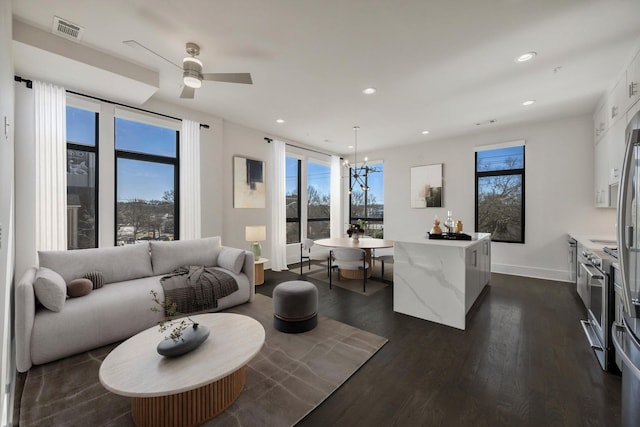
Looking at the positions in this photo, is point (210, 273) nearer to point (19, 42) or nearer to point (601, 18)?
point (19, 42)

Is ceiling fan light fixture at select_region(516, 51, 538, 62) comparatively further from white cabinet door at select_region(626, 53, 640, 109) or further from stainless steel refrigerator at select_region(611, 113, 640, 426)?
stainless steel refrigerator at select_region(611, 113, 640, 426)

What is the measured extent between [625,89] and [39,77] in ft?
21.0

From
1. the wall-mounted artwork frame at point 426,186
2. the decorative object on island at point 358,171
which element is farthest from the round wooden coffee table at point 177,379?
the wall-mounted artwork frame at point 426,186

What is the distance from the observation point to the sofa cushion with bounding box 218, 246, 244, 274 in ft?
11.6

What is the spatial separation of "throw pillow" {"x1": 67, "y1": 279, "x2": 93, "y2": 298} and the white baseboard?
6.50m

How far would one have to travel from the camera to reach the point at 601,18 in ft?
7.11

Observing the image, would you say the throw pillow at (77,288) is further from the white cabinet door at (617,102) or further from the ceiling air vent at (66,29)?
the white cabinet door at (617,102)

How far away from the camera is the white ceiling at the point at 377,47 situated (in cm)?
210

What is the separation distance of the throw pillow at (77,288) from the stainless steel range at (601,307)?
473 cm

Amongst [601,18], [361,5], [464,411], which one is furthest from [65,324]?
[601,18]

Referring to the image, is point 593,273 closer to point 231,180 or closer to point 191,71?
point 191,71

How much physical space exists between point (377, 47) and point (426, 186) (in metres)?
4.16

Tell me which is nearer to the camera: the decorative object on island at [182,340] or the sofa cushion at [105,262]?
the decorative object on island at [182,340]

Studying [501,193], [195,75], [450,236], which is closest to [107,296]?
[195,75]
